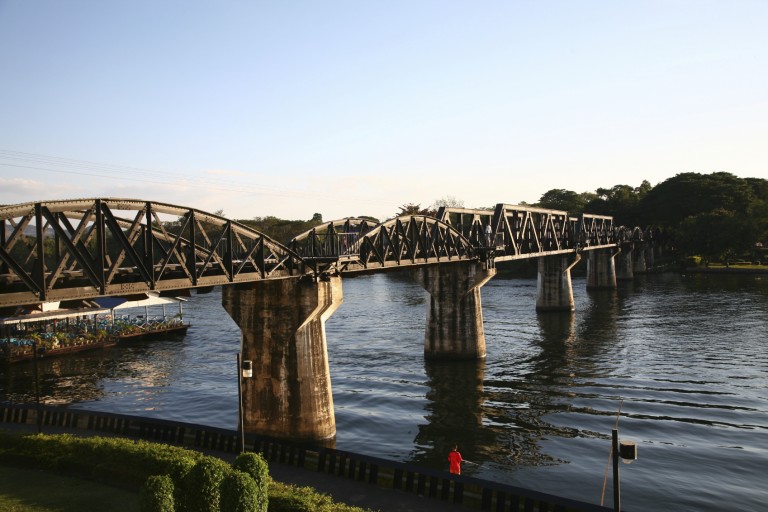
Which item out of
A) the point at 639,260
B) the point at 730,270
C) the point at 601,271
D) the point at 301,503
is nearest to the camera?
the point at 301,503

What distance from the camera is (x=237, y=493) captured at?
1541 centimetres

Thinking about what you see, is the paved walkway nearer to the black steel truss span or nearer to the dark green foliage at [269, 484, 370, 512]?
the dark green foliage at [269, 484, 370, 512]

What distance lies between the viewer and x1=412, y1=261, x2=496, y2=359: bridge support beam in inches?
2213

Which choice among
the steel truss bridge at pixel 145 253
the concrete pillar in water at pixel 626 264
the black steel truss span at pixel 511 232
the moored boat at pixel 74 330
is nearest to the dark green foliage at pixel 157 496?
the steel truss bridge at pixel 145 253

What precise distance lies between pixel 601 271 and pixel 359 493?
4464 inches

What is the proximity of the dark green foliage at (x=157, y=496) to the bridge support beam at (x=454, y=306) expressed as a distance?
41908 millimetres


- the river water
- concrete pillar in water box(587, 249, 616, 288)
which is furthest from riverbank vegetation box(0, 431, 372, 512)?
concrete pillar in water box(587, 249, 616, 288)

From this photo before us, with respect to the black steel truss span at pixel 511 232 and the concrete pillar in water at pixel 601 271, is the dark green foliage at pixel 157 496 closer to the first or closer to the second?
the black steel truss span at pixel 511 232

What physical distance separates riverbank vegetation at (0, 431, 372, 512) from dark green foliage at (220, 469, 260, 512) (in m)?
0.02

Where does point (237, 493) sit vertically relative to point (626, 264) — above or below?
below

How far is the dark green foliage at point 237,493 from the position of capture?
15.4m

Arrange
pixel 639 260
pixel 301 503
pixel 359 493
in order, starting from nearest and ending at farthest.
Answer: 1. pixel 301 503
2. pixel 359 493
3. pixel 639 260

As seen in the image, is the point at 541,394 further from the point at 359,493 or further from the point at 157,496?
the point at 157,496

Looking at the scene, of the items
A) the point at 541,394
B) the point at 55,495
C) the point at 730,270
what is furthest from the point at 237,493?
the point at 730,270
